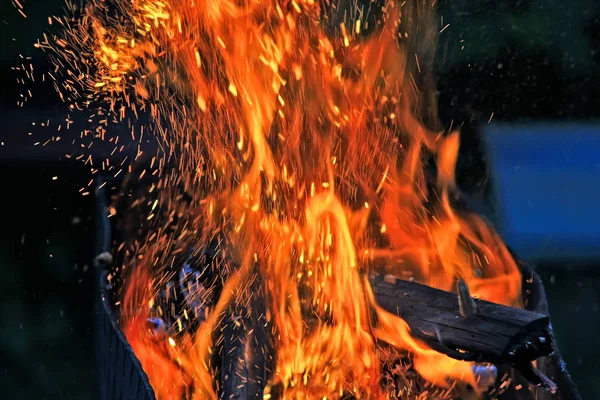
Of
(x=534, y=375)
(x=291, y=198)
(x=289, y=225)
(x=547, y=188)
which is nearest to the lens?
(x=534, y=375)

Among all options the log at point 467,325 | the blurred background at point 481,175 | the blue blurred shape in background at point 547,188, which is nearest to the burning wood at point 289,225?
the log at point 467,325

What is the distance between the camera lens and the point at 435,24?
5621mm

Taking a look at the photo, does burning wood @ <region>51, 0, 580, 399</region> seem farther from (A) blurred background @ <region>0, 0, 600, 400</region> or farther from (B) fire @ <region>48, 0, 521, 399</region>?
(A) blurred background @ <region>0, 0, 600, 400</region>

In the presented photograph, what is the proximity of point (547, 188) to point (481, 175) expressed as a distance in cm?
54

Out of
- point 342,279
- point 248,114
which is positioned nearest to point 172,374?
point 342,279

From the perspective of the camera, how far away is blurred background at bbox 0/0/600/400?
4707 millimetres

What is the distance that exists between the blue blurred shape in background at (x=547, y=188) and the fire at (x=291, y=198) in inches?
46.4

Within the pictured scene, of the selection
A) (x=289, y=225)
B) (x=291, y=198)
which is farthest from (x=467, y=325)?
(x=291, y=198)

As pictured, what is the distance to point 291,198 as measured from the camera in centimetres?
352

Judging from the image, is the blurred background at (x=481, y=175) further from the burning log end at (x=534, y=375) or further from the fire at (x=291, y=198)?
the burning log end at (x=534, y=375)

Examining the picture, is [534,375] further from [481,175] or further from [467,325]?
[481,175]

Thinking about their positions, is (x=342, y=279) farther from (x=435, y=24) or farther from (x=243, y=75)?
(x=435, y=24)

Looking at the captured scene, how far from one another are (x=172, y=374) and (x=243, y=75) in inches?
61.0

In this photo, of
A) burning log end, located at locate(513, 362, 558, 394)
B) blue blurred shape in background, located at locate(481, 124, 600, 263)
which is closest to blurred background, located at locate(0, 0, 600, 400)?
blue blurred shape in background, located at locate(481, 124, 600, 263)
